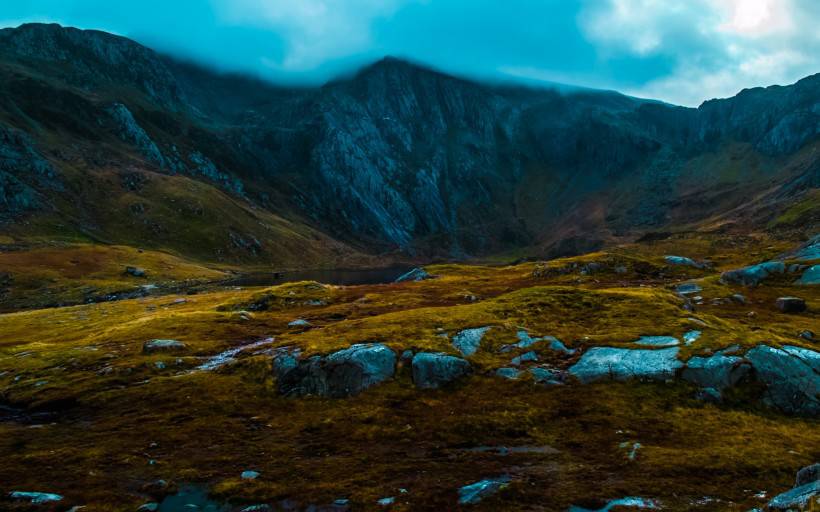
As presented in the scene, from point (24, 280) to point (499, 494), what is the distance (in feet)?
644

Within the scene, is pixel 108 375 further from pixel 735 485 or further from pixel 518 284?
pixel 518 284

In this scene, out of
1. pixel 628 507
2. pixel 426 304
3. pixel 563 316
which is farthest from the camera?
pixel 426 304

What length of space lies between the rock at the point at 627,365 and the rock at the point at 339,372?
57.3 ft

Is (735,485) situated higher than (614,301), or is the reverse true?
(614,301)

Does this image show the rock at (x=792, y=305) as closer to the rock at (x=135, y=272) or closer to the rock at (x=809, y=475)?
the rock at (x=809, y=475)

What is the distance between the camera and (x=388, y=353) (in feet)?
153

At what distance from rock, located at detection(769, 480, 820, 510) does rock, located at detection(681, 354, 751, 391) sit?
22.2 metres

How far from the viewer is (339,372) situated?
145 ft

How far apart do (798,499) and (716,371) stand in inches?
966

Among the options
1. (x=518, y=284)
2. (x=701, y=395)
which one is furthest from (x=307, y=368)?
(x=518, y=284)

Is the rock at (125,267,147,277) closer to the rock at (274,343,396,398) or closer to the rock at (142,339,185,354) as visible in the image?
the rock at (142,339,185,354)

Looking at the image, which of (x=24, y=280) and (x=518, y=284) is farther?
(x=24, y=280)

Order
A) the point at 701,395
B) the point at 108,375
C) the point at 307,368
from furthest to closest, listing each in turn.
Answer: the point at 108,375, the point at 307,368, the point at 701,395

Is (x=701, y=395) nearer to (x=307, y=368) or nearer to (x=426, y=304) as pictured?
(x=307, y=368)
